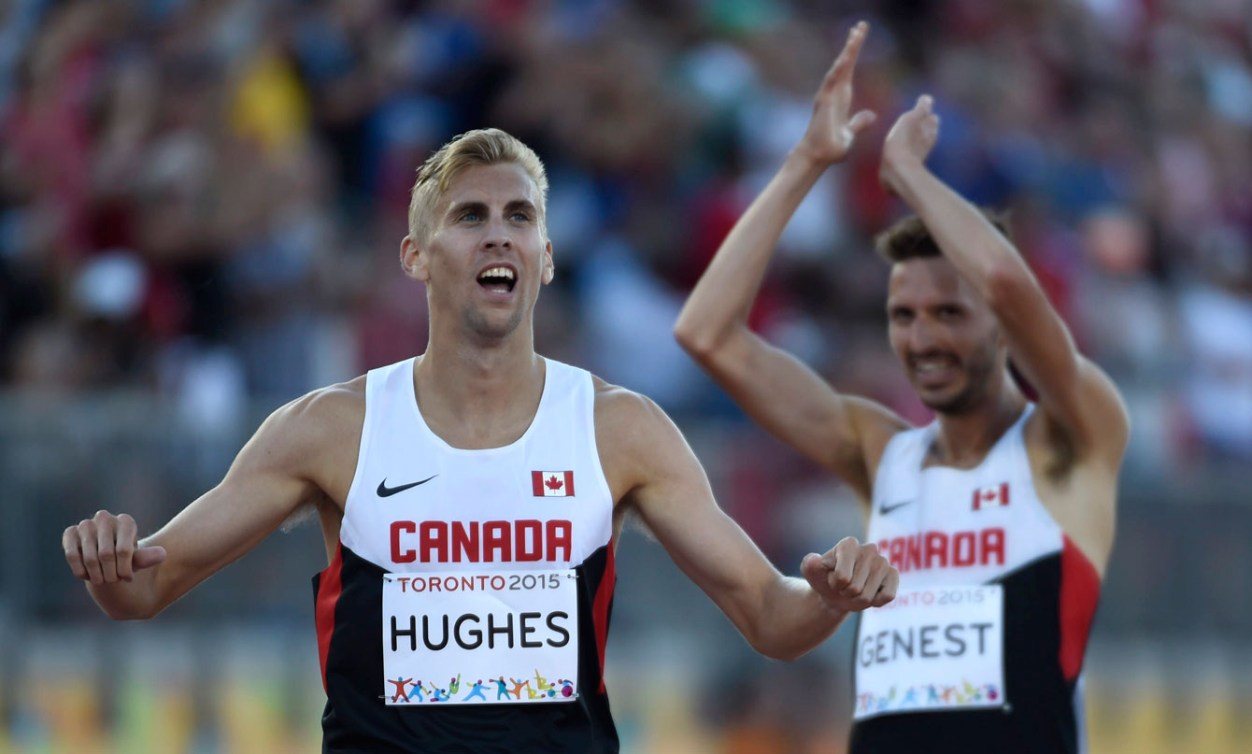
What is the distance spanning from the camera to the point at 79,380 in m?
9.34

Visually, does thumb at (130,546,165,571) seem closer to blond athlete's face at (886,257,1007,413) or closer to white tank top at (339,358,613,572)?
white tank top at (339,358,613,572)

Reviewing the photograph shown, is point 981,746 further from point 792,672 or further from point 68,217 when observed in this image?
point 68,217

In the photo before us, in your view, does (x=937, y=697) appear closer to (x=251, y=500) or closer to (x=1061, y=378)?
(x=1061, y=378)

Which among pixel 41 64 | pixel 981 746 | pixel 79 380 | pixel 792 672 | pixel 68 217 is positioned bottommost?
pixel 981 746

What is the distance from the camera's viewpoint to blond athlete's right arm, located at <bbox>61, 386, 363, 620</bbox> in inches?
209

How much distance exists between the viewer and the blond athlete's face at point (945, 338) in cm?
670

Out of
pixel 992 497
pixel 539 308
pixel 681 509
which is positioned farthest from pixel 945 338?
pixel 539 308

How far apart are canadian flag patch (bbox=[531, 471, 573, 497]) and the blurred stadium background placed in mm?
3960

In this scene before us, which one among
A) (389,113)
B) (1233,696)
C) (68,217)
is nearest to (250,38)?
(389,113)

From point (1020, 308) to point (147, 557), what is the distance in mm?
2780

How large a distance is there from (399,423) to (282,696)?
429cm

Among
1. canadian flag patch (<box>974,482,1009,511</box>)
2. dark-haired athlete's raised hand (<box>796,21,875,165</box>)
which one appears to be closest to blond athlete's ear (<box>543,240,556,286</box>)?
dark-haired athlete's raised hand (<box>796,21,875,165</box>)

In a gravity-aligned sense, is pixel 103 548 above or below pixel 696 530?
below

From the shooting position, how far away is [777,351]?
711cm
